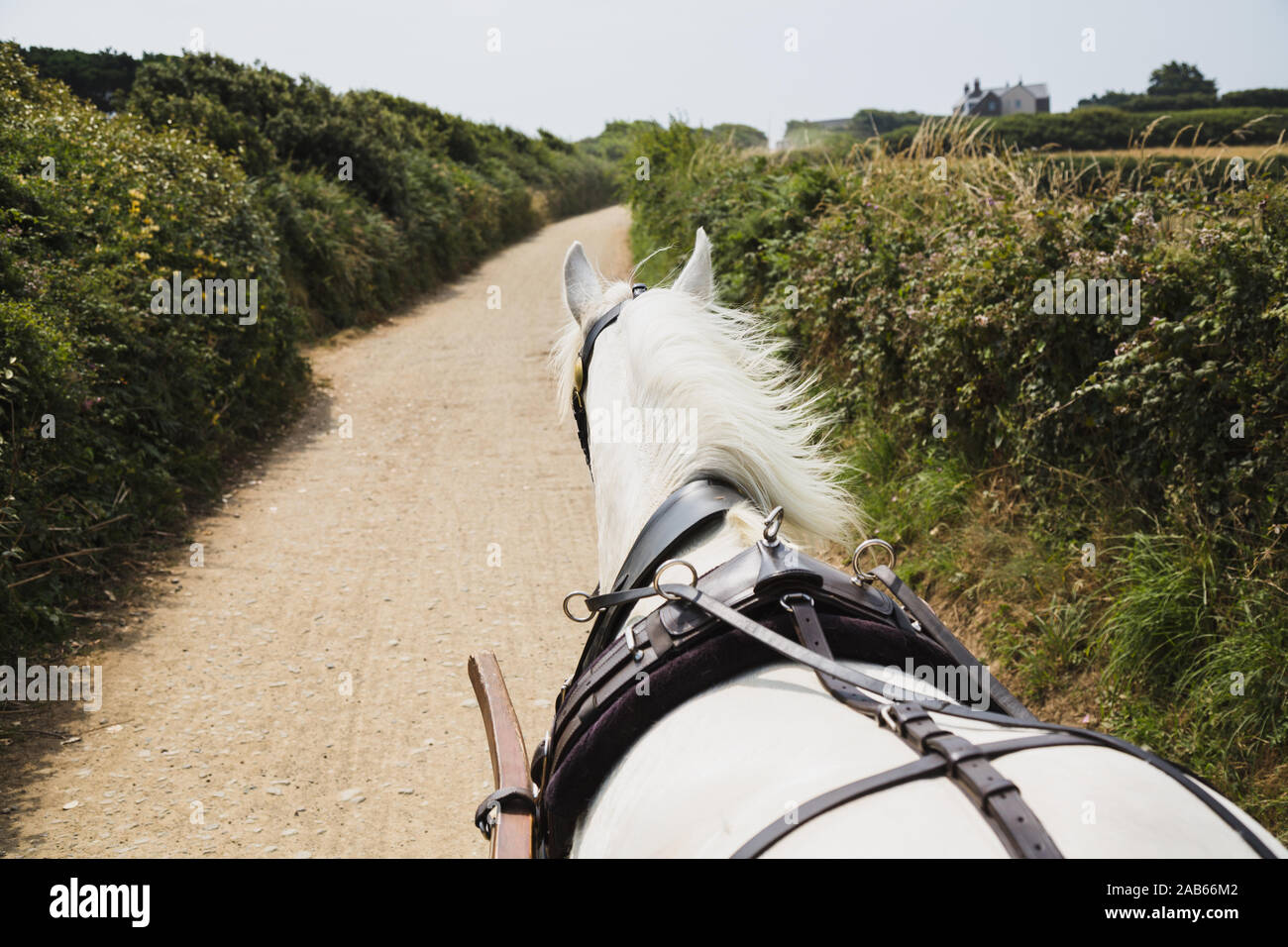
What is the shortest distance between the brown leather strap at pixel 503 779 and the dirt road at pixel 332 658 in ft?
3.66

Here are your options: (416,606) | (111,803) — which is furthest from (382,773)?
(416,606)

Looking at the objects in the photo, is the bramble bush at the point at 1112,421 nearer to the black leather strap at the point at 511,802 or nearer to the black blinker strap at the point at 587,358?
the black blinker strap at the point at 587,358

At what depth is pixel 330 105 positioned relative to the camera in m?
16.2

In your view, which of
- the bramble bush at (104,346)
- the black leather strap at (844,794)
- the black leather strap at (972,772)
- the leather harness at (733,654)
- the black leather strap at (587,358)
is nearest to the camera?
the black leather strap at (972,772)

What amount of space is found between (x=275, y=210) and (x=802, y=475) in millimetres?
12056

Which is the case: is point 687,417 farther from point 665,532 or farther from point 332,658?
point 332,658

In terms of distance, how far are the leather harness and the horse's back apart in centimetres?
3

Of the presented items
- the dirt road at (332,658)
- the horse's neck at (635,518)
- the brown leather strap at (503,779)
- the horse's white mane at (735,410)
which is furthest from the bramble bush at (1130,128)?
the dirt road at (332,658)

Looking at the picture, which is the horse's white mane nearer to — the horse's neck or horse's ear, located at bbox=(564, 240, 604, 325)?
the horse's neck

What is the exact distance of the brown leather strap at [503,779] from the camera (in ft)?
5.75

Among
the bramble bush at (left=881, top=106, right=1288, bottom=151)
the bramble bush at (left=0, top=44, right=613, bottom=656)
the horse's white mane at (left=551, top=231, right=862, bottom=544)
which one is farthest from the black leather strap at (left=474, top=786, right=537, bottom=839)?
the bramble bush at (left=881, top=106, right=1288, bottom=151)

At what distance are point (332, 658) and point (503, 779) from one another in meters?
2.84

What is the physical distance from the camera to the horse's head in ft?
6.41
